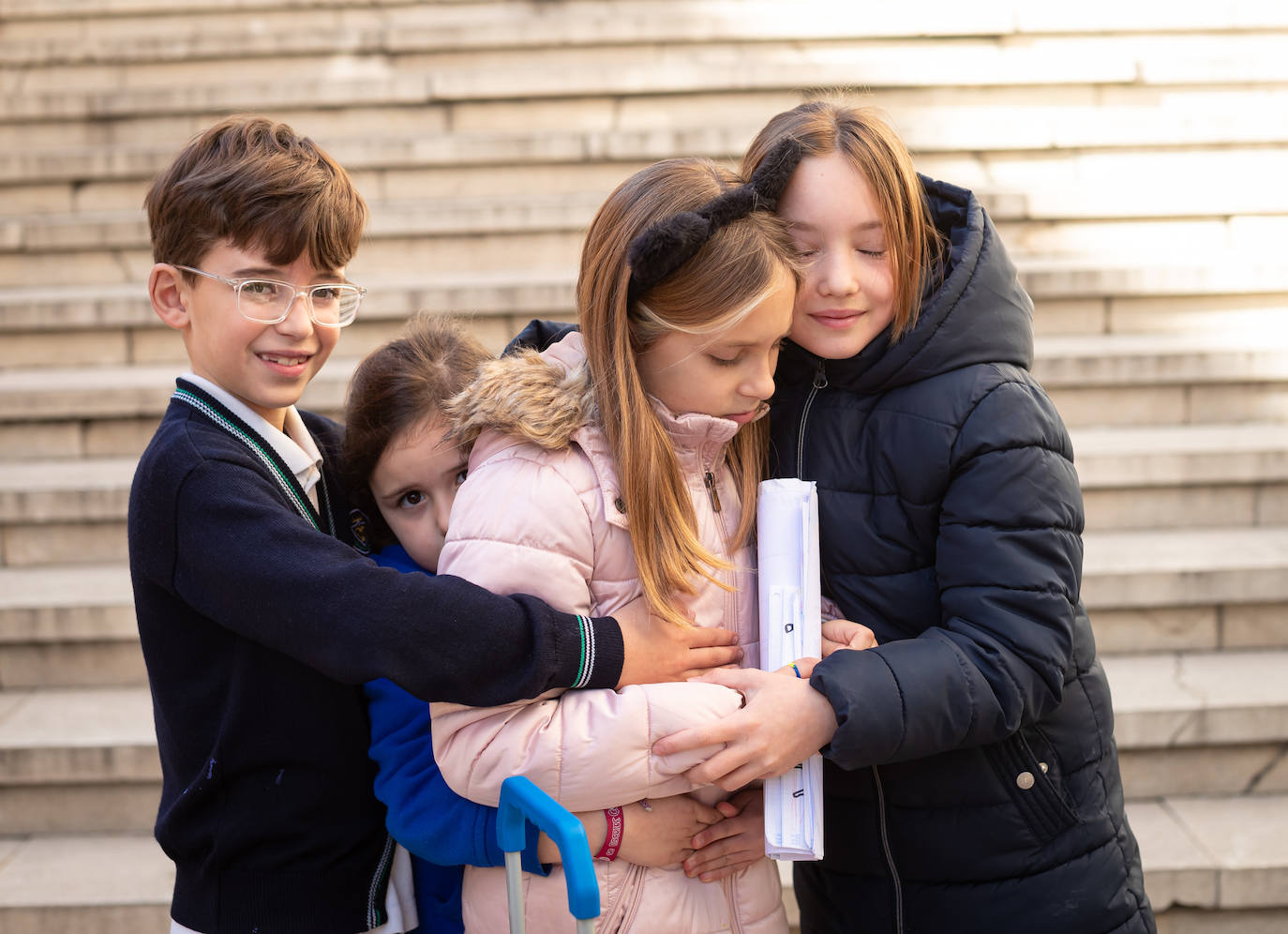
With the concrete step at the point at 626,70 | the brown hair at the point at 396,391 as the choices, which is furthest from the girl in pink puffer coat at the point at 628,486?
the concrete step at the point at 626,70

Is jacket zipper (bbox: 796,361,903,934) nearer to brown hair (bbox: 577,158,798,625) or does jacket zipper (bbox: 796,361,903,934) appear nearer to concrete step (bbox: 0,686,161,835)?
brown hair (bbox: 577,158,798,625)

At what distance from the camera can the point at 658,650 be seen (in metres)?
1.38

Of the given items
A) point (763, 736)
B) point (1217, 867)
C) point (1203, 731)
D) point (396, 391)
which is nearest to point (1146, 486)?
point (1203, 731)

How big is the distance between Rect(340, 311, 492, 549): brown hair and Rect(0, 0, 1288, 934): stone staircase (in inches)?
52.9

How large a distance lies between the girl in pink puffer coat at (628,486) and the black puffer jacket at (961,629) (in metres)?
0.16

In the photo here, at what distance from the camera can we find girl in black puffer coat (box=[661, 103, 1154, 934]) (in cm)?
135

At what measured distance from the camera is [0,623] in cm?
286

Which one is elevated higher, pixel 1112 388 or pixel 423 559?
pixel 1112 388

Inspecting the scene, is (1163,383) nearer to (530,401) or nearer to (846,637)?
(846,637)

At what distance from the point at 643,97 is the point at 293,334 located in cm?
295

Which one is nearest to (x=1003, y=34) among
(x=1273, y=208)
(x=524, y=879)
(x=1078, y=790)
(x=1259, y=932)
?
(x=1273, y=208)

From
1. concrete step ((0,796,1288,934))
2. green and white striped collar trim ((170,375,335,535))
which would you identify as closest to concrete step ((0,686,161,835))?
concrete step ((0,796,1288,934))

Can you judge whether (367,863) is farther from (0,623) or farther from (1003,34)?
(1003,34)

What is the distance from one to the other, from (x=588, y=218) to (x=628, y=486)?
2523mm
